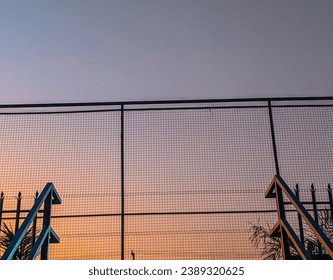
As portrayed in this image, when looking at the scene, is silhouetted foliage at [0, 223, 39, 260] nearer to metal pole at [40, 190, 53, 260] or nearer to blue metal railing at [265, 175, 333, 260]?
metal pole at [40, 190, 53, 260]

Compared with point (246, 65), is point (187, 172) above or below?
below

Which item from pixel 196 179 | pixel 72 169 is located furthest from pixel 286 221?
pixel 72 169

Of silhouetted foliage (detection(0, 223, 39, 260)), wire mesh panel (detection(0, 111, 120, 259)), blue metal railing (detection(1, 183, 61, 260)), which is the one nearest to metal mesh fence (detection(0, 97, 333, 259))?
wire mesh panel (detection(0, 111, 120, 259))

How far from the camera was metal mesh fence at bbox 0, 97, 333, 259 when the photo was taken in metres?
5.41

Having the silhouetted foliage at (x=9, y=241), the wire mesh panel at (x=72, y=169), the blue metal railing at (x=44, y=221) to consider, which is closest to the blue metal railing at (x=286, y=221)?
the blue metal railing at (x=44, y=221)

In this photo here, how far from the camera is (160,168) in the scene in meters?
5.82

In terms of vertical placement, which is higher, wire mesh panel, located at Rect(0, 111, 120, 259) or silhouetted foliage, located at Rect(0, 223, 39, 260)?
wire mesh panel, located at Rect(0, 111, 120, 259)

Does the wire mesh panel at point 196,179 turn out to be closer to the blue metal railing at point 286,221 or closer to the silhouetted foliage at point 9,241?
the silhouetted foliage at point 9,241

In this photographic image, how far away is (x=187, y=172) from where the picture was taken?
227 inches
